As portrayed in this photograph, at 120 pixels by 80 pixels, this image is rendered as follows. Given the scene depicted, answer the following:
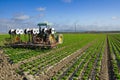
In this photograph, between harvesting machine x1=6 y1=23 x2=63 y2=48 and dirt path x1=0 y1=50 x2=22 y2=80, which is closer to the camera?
dirt path x1=0 y1=50 x2=22 y2=80

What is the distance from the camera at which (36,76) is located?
1104cm

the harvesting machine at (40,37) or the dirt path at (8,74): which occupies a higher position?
the harvesting machine at (40,37)

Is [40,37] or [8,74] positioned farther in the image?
[40,37]

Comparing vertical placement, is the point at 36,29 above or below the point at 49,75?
above

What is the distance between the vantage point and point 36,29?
23.9 m

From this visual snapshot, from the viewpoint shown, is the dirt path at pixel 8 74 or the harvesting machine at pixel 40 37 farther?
the harvesting machine at pixel 40 37

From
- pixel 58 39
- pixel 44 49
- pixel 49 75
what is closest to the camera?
pixel 49 75

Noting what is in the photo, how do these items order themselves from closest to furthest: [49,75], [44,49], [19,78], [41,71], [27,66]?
[19,78], [49,75], [41,71], [27,66], [44,49]

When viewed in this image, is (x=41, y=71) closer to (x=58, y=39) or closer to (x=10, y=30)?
(x=58, y=39)

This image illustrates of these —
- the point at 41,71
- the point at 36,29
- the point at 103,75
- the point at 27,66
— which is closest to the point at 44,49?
the point at 36,29

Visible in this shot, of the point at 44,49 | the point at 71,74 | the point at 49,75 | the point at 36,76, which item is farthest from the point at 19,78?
the point at 44,49

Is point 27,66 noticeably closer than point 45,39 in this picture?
Yes

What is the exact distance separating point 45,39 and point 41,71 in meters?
11.3

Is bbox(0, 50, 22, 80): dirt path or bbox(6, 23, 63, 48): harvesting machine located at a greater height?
bbox(6, 23, 63, 48): harvesting machine
